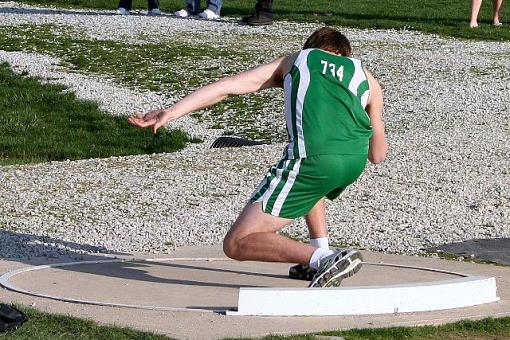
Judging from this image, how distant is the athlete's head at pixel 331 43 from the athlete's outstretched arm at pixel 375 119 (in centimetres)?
19

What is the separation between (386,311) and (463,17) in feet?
64.5

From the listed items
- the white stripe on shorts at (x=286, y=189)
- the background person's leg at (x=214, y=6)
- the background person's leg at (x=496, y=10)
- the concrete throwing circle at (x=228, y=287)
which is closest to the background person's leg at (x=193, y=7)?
the background person's leg at (x=214, y=6)

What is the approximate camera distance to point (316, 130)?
6766 millimetres

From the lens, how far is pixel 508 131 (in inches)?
573

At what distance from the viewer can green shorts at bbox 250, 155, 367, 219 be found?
267 inches

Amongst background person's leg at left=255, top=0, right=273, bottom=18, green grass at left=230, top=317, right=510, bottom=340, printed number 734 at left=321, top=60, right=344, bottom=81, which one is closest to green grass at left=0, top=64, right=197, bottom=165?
background person's leg at left=255, top=0, right=273, bottom=18

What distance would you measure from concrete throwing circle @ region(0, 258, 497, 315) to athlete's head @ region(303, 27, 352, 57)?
1.33m

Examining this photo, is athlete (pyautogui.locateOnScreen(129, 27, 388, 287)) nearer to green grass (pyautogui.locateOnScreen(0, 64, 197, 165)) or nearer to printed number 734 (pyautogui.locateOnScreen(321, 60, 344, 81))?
printed number 734 (pyautogui.locateOnScreen(321, 60, 344, 81))

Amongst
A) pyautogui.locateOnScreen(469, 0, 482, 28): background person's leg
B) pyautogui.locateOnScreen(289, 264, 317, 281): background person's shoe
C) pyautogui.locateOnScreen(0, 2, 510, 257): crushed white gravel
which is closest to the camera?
pyautogui.locateOnScreen(289, 264, 317, 281): background person's shoe

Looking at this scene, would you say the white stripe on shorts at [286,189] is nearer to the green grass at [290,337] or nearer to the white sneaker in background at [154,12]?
the green grass at [290,337]

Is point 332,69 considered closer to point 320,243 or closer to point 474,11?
point 320,243

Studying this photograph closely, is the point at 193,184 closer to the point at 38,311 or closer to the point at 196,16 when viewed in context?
the point at 38,311

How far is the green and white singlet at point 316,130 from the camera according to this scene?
22.2 feet

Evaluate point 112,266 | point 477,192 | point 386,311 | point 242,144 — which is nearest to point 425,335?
point 386,311
